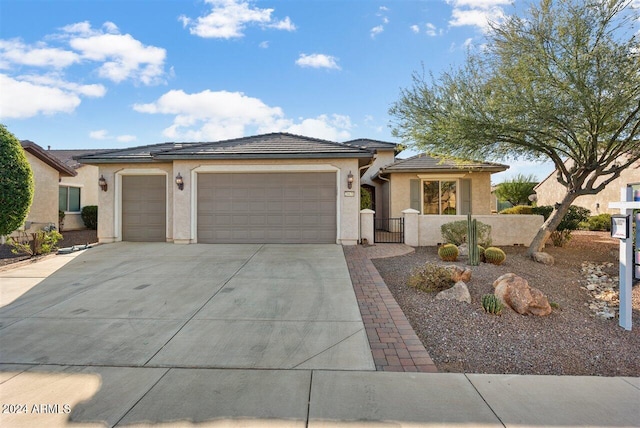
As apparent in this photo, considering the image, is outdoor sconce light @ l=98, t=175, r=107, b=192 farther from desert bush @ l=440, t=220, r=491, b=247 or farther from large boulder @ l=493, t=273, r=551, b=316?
large boulder @ l=493, t=273, r=551, b=316

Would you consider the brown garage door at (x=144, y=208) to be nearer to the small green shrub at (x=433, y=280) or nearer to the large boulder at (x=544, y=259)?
the small green shrub at (x=433, y=280)

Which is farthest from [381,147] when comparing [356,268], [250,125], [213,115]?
[356,268]

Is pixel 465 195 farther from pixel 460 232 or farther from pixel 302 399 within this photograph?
pixel 302 399

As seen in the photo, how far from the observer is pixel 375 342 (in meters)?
3.80

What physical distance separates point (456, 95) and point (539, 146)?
9.63 ft

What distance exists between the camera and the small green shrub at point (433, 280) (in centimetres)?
576

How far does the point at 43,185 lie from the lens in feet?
44.0

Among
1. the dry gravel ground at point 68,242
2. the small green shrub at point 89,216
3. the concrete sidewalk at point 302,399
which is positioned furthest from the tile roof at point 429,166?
the small green shrub at point 89,216

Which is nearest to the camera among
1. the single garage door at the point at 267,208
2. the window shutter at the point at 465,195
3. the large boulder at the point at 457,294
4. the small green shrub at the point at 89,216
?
the large boulder at the point at 457,294

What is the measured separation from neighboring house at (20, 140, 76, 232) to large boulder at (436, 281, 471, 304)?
50.7 ft

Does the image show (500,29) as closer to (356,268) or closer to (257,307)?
(356,268)

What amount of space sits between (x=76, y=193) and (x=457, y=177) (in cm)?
2060

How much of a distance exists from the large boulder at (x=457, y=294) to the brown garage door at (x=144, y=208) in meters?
10.1

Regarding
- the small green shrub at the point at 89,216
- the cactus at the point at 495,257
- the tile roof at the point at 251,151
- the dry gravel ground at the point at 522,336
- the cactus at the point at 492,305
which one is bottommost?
the dry gravel ground at the point at 522,336
